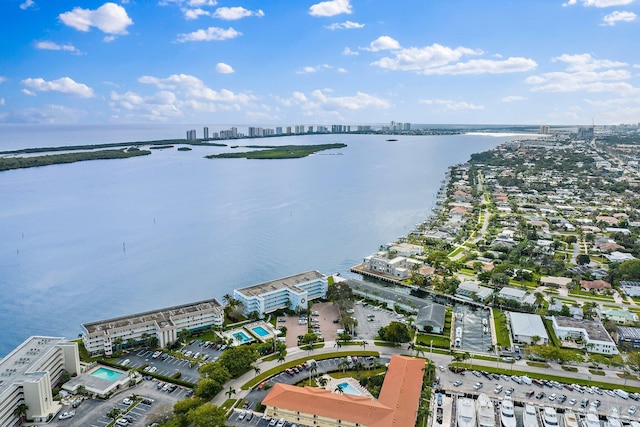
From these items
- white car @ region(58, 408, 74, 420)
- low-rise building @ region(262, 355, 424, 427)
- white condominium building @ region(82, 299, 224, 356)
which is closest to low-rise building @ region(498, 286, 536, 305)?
low-rise building @ region(262, 355, 424, 427)

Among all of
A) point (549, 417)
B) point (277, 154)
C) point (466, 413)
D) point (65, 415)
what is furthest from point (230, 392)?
point (277, 154)

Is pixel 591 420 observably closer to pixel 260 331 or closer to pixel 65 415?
pixel 260 331

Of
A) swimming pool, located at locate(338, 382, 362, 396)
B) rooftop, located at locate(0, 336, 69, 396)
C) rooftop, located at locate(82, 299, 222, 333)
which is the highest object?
rooftop, located at locate(0, 336, 69, 396)

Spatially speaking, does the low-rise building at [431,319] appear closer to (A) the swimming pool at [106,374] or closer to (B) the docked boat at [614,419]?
(B) the docked boat at [614,419]

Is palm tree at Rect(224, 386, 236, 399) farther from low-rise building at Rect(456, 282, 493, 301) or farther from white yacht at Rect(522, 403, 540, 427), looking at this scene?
low-rise building at Rect(456, 282, 493, 301)

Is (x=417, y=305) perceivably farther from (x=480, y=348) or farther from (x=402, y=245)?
(x=402, y=245)

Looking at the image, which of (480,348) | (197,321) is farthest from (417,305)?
(197,321)

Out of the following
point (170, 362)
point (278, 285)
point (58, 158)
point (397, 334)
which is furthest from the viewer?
point (58, 158)
